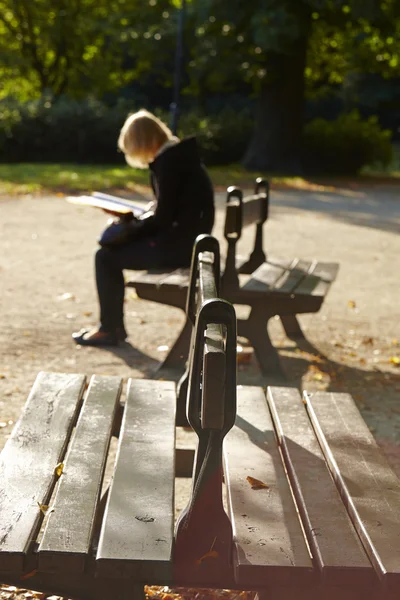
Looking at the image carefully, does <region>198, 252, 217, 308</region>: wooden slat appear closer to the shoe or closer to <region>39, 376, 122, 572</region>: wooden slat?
<region>39, 376, 122, 572</region>: wooden slat

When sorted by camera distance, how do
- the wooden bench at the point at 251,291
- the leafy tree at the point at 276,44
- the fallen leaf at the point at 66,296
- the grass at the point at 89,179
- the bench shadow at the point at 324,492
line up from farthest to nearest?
the leafy tree at the point at 276,44 → the grass at the point at 89,179 → the fallen leaf at the point at 66,296 → the wooden bench at the point at 251,291 → the bench shadow at the point at 324,492

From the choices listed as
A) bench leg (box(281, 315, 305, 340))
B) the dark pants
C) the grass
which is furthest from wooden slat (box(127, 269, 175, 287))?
the grass

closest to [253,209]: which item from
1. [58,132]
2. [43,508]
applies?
[43,508]

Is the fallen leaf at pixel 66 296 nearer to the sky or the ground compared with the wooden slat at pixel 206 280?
nearer to the ground

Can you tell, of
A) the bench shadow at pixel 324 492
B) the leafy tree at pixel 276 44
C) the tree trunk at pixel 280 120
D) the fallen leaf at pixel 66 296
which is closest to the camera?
the bench shadow at pixel 324 492

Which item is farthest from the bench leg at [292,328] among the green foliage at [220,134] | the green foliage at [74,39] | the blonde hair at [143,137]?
the green foliage at [74,39]

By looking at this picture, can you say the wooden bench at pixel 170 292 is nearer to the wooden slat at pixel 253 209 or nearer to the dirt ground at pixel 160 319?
the dirt ground at pixel 160 319

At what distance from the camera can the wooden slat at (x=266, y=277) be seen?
6223mm

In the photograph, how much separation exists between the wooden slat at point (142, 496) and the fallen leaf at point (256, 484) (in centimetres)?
22

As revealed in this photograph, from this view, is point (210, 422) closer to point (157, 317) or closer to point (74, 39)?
point (157, 317)

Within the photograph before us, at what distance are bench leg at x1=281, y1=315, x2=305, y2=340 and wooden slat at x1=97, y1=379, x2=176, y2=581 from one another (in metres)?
3.94

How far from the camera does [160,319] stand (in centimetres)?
795

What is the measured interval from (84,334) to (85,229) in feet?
21.1

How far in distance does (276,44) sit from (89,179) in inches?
203
